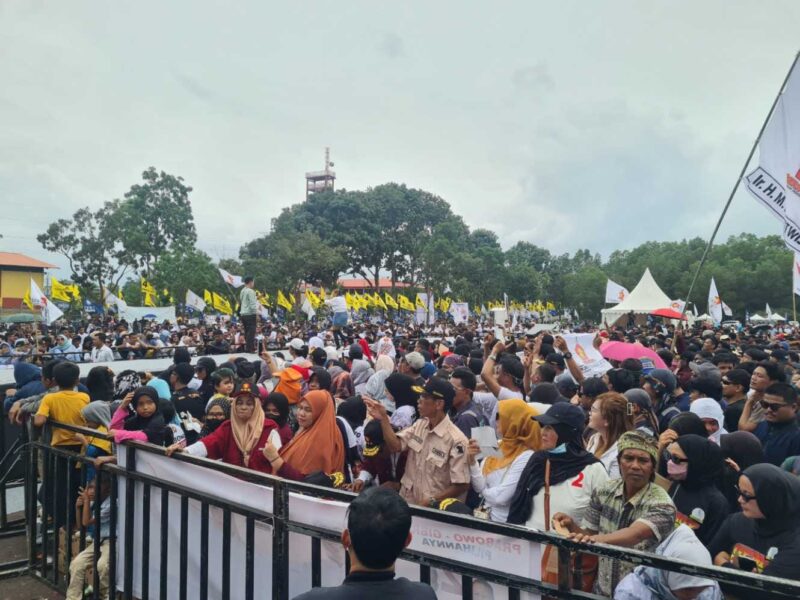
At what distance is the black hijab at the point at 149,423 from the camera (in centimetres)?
438

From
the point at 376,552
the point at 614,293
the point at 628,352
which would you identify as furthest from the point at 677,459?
the point at 614,293

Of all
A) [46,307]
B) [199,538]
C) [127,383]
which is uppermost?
[46,307]

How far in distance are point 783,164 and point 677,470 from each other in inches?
194

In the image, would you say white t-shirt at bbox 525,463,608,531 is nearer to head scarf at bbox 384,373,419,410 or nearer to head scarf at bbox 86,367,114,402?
head scarf at bbox 384,373,419,410

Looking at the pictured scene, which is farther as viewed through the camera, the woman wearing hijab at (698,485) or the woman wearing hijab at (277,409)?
the woman wearing hijab at (277,409)

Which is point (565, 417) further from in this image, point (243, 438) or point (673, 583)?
point (243, 438)

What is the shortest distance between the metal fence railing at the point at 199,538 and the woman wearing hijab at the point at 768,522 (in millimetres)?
831

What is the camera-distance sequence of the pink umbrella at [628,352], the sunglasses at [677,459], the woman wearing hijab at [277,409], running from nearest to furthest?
the sunglasses at [677,459]
the woman wearing hijab at [277,409]
the pink umbrella at [628,352]

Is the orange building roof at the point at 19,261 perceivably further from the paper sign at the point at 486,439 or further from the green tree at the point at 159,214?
the paper sign at the point at 486,439

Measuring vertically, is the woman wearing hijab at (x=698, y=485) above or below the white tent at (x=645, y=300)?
below

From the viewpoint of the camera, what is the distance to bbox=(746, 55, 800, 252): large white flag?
618 cm

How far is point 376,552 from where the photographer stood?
1846mm

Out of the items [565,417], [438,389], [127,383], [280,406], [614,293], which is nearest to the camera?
[565,417]

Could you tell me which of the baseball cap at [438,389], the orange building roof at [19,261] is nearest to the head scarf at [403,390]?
the baseball cap at [438,389]
